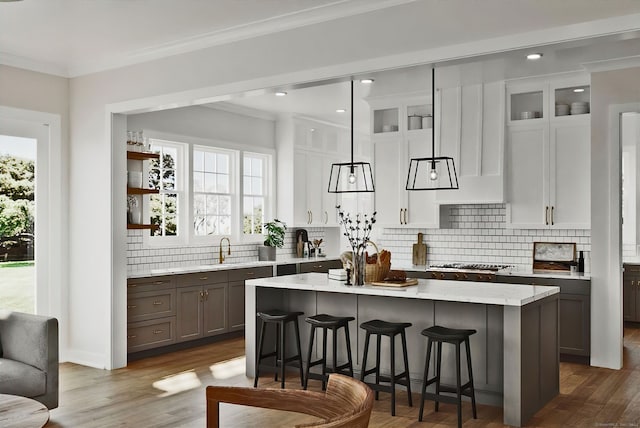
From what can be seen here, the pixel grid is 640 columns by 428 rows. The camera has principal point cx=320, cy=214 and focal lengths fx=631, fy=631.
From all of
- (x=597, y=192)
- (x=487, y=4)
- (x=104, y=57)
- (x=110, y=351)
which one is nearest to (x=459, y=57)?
(x=487, y=4)

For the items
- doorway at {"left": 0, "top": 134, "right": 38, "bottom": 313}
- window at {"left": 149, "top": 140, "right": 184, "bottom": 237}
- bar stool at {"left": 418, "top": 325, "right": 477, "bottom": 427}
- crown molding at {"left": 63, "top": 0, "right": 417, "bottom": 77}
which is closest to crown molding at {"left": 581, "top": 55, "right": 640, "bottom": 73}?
crown molding at {"left": 63, "top": 0, "right": 417, "bottom": 77}

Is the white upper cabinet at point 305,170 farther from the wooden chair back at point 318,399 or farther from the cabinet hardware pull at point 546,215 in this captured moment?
the wooden chair back at point 318,399

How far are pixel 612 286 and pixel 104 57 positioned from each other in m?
5.37

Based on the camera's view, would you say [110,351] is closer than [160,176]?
Yes

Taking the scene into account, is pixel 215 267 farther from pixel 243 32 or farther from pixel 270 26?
pixel 270 26

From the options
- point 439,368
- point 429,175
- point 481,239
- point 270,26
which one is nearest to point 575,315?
point 481,239

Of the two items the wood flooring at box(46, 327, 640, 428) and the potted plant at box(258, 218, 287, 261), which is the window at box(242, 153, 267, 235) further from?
the wood flooring at box(46, 327, 640, 428)

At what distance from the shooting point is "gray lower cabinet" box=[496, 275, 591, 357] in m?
6.23

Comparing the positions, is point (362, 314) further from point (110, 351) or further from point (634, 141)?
point (634, 141)

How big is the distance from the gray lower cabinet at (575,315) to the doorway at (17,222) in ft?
16.9

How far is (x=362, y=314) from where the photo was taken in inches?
217

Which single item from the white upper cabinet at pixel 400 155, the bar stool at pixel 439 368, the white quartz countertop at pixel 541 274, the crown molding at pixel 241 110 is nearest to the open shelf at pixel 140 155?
the crown molding at pixel 241 110

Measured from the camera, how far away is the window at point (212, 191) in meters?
7.98

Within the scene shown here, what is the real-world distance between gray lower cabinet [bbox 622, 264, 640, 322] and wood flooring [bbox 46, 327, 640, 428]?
84.0 inches
